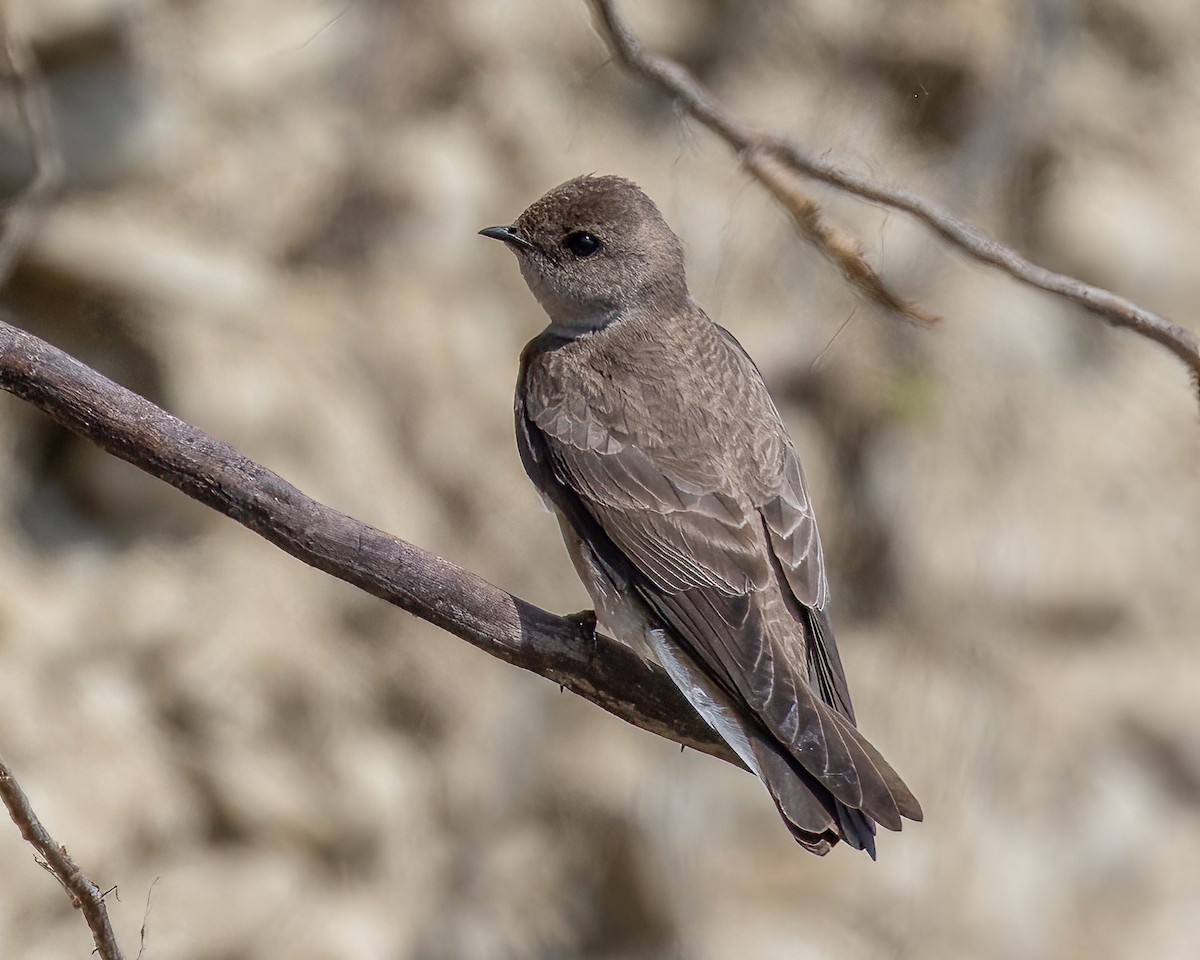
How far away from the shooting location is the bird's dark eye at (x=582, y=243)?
2.86m

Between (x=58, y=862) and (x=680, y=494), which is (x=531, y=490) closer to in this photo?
(x=680, y=494)

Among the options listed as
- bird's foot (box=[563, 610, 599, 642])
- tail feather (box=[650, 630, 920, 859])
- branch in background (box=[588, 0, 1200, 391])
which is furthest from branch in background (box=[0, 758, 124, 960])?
branch in background (box=[588, 0, 1200, 391])

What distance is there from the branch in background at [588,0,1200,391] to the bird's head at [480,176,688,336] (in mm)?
A: 613

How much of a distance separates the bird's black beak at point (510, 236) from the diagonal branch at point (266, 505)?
92cm

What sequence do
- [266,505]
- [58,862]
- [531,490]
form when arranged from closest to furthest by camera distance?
1. [58,862]
2. [266,505]
3. [531,490]

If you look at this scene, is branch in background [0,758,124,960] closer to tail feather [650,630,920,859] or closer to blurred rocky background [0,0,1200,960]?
tail feather [650,630,920,859]

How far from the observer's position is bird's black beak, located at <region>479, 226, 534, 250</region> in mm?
2811

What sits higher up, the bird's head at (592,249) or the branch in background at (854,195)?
the bird's head at (592,249)

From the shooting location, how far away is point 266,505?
1982 millimetres

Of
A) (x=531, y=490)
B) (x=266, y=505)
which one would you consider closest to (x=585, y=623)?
(x=266, y=505)

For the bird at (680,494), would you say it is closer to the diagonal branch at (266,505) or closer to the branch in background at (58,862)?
the diagonal branch at (266,505)

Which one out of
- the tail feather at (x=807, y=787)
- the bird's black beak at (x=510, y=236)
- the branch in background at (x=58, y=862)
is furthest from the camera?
the bird's black beak at (x=510, y=236)

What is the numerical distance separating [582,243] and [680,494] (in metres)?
0.60

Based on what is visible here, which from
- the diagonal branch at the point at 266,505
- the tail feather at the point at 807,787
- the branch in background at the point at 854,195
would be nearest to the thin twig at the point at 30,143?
the diagonal branch at the point at 266,505
